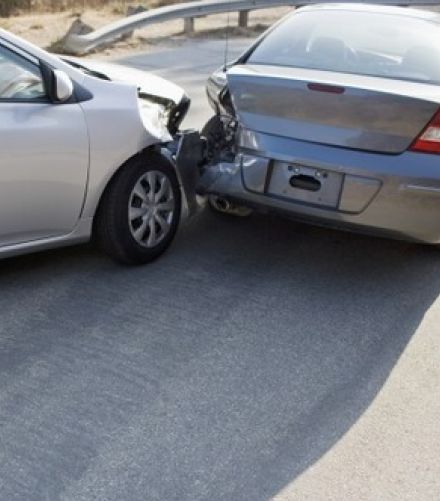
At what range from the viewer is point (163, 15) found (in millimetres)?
13242

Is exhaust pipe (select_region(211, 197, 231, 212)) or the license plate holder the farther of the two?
exhaust pipe (select_region(211, 197, 231, 212))

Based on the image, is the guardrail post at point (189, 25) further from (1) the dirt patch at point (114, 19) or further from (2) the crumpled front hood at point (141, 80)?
(2) the crumpled front hood at point (141, 80)

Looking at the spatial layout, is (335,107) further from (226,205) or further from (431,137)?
(226,205)

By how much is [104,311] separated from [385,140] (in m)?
1.78

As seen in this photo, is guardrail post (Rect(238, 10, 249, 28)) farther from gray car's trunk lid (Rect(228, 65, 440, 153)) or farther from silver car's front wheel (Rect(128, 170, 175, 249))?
silver car's front wheel (Rect(128, 170, 175, 249))

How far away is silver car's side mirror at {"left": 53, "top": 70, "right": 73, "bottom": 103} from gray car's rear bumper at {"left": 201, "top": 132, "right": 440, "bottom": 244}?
1.06 meters

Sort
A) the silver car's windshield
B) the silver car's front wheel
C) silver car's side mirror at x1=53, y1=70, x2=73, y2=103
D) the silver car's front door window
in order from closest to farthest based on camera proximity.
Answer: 1. the silver car's front door window
2. silver car's side mirror at x1=53, y1=70, x2=73, y2=103
3. the silver car's front wheel
4. the silver car's windshield

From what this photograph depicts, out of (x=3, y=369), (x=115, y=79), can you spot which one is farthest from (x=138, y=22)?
(x=3, y=369)

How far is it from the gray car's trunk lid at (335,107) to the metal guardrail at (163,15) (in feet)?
24.9

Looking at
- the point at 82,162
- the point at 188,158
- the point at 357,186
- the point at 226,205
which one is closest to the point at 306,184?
the point at 357,186

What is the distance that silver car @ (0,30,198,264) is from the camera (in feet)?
12.8

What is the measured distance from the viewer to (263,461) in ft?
9.62

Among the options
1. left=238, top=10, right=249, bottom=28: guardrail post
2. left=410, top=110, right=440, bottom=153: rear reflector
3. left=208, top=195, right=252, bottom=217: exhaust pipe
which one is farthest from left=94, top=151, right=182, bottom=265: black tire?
left=238, top=10, right=249, bottom=28: guardrail post

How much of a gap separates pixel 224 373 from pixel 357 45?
251 cm
